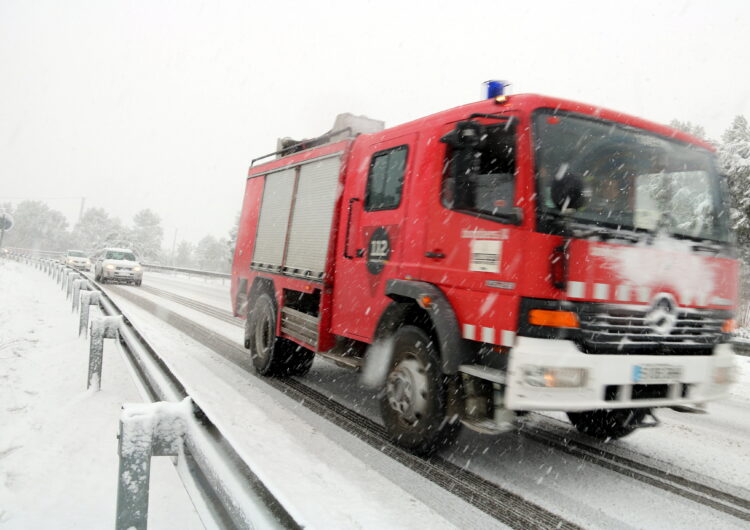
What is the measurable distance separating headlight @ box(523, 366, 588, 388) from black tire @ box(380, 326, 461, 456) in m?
0.76

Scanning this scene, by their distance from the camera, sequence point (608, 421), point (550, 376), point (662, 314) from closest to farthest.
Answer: point (550, 376) < point (662, 314) < point (608, 421)

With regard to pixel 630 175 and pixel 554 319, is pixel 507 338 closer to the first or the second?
pixel 554 319

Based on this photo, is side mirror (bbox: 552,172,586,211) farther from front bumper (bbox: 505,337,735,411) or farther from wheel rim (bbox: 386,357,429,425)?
wheel rim (bbox: 386,357,429,425)

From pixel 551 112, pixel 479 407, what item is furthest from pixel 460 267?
pixel 551 112

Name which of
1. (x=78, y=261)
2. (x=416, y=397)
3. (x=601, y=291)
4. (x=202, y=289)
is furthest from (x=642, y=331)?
(x=78, y=261)

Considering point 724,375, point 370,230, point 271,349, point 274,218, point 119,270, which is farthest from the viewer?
point 119,270

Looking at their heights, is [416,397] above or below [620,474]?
above

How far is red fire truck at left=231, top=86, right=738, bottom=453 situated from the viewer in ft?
11.6

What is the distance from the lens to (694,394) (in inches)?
157

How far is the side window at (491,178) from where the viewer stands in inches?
151

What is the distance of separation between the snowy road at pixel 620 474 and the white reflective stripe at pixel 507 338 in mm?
1011

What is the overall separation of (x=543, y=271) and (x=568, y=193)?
59 centimetres

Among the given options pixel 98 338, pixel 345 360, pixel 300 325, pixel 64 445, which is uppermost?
pixel 300 325

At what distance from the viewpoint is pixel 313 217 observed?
6.45 meters
